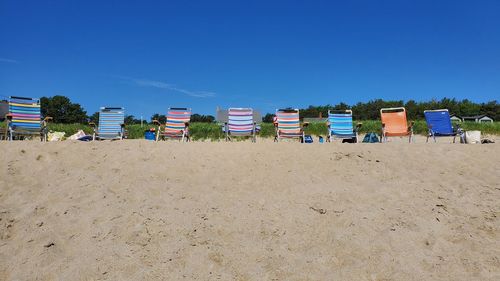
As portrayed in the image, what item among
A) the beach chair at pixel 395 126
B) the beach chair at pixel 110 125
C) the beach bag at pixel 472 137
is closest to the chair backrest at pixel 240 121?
the beach chair at pixel 110 125

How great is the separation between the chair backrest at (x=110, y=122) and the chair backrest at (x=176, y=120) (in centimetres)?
119

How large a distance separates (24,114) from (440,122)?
34.0 feet

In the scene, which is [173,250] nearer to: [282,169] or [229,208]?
[229,208]

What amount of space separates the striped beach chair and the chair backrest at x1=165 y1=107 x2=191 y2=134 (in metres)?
1.23

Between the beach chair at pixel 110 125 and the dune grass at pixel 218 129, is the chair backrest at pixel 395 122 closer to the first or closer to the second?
the beach chair at pixel 110 125

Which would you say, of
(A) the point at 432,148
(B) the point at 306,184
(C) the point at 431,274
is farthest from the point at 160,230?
(A) the point at 432,148

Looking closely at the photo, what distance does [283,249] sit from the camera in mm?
3465

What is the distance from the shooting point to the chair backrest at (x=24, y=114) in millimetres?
8195

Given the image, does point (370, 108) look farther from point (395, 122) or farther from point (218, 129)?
point (395, 122)

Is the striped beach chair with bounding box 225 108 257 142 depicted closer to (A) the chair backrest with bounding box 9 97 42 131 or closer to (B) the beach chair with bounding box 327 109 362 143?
(B) the beach chair with bounding box 327 109 362 143

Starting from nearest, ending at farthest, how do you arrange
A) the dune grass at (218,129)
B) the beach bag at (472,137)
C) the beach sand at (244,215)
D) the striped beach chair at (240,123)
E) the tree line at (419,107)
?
the beach sand at (244,215)
the beach bag at (472,137)
the striped beach chair at (240,123)
the dune grass at (218,129)
the tree line at (419,107)

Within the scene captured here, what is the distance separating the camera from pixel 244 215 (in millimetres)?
3947

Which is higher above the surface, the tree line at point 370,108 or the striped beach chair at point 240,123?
the tree line at point 370,108

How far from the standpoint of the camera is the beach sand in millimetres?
3244
